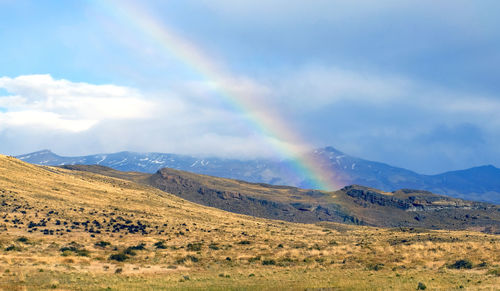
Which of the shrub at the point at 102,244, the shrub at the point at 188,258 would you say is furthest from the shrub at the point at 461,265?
the shrub at the point at 102,244

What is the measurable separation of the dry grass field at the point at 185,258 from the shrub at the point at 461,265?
A: 0.09 m

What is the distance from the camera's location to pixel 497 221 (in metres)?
192

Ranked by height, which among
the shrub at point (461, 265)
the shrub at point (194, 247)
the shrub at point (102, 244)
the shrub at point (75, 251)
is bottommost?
the shrub at point (102, 244)

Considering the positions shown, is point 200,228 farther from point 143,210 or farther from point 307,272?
point 307,272

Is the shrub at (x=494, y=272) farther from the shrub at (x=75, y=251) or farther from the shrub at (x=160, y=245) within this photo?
the shrub at (x=75, y=251)

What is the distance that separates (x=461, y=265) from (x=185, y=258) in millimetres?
28463

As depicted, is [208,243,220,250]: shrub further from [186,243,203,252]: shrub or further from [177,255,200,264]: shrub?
[177,255,200,264]: shrub

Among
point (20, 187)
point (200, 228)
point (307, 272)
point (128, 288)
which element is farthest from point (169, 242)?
point (20, 187)

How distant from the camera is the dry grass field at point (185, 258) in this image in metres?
33.0

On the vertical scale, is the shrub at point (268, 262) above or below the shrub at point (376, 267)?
below

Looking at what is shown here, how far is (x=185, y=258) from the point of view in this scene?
A: 48.5 m

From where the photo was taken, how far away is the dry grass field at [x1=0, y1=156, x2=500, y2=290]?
3297 centimetres

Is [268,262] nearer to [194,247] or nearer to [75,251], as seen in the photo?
[194,247]

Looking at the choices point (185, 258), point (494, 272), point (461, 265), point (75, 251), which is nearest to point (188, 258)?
point (185, 258)
